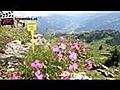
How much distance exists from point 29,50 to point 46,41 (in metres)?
0.16

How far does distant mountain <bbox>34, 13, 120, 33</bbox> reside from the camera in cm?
299

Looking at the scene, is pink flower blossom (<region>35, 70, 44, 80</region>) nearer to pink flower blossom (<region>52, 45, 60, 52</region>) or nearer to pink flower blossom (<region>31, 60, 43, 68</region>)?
pink flower blossom (<region>31, 60, 43, 68</region>)

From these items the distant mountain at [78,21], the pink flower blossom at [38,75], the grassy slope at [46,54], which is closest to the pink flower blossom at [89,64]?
the grassy slope at [46,54]

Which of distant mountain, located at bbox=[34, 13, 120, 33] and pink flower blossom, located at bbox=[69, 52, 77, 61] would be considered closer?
distant mountain, located at bbox=[34, 13, 120, 33]

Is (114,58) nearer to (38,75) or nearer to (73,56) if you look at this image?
(73,56)

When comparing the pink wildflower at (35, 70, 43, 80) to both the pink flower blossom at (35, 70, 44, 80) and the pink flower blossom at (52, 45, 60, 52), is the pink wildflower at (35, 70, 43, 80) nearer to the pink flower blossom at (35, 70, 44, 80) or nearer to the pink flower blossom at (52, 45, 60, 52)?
the pink flower blossom at (35, 70, 44, 80)

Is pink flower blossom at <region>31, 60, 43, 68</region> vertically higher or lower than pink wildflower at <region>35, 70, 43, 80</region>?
higher

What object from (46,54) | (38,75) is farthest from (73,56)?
(38,75)

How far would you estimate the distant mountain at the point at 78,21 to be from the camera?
2.99 meters

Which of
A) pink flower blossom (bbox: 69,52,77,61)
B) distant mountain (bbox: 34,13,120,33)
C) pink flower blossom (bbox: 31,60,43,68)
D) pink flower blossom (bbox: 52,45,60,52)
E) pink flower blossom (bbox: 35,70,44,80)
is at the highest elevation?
distant mountain (bbox: 34,13,120,33)

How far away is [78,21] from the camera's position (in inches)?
123

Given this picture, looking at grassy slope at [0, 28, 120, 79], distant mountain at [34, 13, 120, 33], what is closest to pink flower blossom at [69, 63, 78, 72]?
grassy slope at [0, 28, 120, 79]
